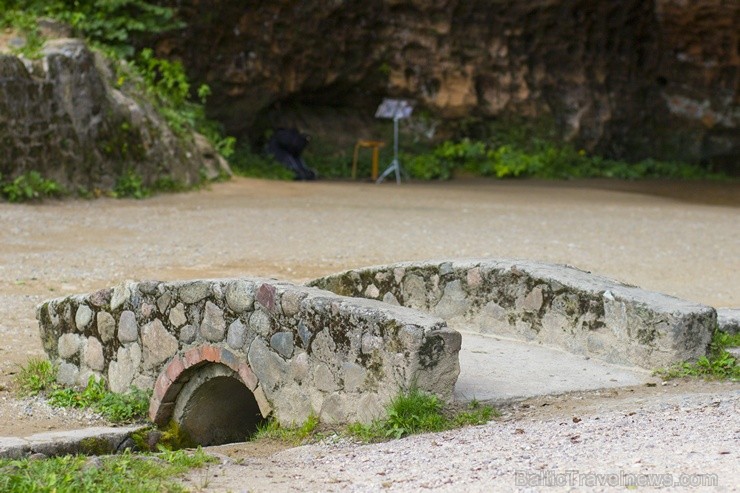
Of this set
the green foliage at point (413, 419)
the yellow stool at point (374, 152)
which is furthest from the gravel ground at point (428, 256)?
the yellow stool at point (374, 152)

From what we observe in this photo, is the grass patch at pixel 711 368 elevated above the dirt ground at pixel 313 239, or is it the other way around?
the grass patch at pixel 711 368

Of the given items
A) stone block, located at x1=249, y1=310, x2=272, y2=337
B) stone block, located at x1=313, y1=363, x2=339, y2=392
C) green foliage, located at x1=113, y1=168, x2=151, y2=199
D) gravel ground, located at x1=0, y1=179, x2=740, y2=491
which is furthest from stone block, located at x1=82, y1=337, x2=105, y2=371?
green foliage, located at x1=113, y1=168, x2=151, y2=199

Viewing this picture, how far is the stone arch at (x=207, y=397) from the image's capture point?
21.4 ft

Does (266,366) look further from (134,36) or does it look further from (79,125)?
(134,36)

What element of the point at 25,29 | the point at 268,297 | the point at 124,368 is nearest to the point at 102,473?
the point at 268,297

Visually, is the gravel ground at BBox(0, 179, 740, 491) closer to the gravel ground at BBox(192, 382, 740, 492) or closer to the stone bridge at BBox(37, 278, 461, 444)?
the gravel ground at BBox(192, 382, 740, 492)

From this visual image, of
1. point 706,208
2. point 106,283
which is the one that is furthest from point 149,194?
point 706,208

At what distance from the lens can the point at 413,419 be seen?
547 centimetres

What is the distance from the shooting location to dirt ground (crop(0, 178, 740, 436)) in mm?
9820

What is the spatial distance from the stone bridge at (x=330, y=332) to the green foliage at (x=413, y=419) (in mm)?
71

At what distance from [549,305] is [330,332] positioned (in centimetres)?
175

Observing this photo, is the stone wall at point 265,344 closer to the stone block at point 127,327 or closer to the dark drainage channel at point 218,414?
the stone block at point 127,327

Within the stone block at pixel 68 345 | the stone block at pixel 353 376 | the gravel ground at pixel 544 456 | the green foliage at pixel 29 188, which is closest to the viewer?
the gravel ground at pixel 544 456

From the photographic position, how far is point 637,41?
23.4 m
